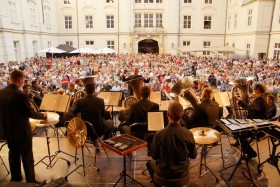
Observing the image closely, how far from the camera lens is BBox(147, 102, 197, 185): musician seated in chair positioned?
2.88 meters

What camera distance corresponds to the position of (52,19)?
27844 millimetres

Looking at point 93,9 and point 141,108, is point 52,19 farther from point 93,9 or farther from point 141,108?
point 141,108

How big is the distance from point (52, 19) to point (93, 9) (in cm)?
511

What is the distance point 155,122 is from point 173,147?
100cm

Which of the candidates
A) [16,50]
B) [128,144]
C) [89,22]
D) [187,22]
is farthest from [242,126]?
[89,22]

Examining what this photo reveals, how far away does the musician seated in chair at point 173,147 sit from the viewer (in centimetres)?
288

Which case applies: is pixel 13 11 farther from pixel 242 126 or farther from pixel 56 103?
pixel 242 126

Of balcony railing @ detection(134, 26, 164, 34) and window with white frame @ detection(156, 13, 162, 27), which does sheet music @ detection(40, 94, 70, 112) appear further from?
window with white frame @ detection(156, 13, 162, 27)

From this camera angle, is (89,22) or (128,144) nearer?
(128,144)

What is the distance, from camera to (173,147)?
2871 mm

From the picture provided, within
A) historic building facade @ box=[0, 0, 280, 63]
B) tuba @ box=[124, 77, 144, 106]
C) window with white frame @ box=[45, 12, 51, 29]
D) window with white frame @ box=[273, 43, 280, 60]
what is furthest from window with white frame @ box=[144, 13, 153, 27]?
tuba @ box=[124, 77, 144, 106]

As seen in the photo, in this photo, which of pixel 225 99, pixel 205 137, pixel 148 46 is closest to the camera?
pixel 205 137

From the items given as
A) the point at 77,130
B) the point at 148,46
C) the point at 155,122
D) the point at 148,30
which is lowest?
the point at 77,130

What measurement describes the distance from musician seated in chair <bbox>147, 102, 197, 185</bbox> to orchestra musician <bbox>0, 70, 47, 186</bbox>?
197 cm
